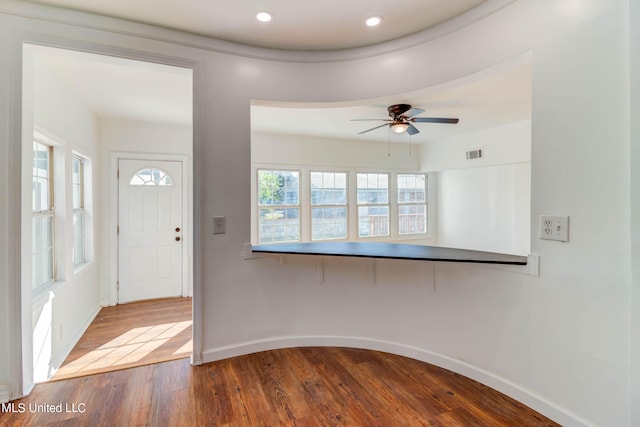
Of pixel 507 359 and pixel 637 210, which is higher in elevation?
pixel 637 210

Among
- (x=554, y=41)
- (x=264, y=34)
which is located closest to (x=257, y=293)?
(x=264, y=34)

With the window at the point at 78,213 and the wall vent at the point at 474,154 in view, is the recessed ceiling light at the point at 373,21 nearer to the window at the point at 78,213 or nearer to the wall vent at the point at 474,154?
the window at the point at 78,213

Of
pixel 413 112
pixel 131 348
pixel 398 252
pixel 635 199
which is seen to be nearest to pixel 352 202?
pixel 413 112

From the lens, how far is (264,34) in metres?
2.32

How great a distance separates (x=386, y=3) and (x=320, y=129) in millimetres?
3118

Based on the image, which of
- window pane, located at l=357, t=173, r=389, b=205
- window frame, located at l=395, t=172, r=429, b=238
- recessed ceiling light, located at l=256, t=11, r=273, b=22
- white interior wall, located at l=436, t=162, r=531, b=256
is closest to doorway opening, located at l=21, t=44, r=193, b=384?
recessed ceiling light, located at l=256, t=11, r=273, b=22

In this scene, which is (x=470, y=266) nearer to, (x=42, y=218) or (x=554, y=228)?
(x=554, y=228)

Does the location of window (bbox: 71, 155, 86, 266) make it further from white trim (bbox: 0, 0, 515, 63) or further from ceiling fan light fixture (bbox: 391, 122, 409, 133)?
ceiling fan light fixture (bbox: 391, 122, 409, 133)

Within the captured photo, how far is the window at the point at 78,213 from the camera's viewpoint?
3639 mm

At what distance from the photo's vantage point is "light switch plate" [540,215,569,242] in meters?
1.64

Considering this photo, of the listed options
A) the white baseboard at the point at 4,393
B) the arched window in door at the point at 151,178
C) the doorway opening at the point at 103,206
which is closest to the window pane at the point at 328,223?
the doorway opening at the point at 103,206

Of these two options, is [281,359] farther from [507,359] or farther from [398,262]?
[507,359]

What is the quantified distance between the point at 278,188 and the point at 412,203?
295 centimetres

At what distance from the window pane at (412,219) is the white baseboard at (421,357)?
420 centimetres
